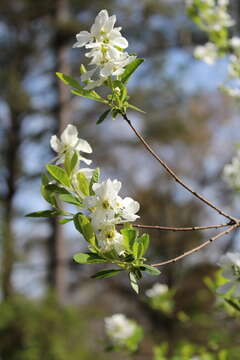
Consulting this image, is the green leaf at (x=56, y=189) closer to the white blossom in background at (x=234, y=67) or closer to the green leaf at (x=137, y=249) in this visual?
the green leaf at (x=137, y=249)

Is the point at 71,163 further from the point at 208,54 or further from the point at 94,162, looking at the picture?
the point at 94,162

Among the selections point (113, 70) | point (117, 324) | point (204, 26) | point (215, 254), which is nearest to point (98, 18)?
point (113, 70)

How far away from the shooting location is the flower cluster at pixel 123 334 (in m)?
1.25

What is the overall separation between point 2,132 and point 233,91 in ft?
18.1

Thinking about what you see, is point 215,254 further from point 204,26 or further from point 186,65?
point 204,26

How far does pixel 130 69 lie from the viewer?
0.60m

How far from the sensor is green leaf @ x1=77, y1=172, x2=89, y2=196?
0.57 m

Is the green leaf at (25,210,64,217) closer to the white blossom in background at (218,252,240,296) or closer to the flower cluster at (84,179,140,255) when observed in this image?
the flower cluster at (84,179,140,255)

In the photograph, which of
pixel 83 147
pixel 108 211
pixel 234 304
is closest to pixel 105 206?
pixel 108 211

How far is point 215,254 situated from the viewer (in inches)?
309

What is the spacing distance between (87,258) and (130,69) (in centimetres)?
25

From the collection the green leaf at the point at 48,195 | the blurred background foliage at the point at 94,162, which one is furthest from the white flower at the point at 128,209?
the blurred background foliage at the point at 94,162

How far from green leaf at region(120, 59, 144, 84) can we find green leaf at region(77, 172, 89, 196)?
0.14m

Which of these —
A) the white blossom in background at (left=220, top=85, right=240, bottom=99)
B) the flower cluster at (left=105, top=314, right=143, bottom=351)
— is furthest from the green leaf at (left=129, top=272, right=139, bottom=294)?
the white blossom in background at (left=220, top=85, right=240, bottom=99)
